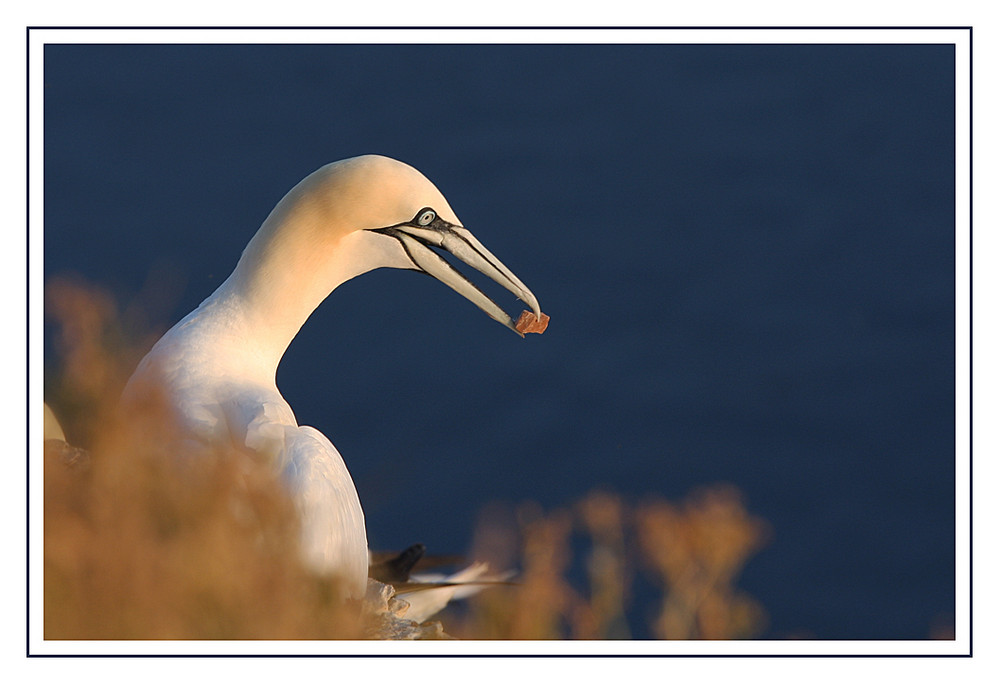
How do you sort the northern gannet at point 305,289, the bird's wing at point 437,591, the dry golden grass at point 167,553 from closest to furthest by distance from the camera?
the dry golden grass at point 167,553 → the northern gannet at point 305,289 → the bird's wing at point 437,591

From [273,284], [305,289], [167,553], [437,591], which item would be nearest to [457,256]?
[305,289]

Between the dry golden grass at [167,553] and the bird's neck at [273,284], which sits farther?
the bird's neck at [273,284]

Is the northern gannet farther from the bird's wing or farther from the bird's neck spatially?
the bird's wing

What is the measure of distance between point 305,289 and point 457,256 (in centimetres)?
67

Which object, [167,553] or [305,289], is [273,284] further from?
[167,553]

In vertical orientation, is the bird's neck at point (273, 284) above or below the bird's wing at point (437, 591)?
above

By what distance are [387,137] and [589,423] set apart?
3725mm

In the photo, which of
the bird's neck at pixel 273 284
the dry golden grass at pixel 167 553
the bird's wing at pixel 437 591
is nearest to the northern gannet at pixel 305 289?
the bird's neck at pixel 273 284

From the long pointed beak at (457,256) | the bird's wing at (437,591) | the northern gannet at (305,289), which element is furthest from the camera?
the long pointed beak at (457,256)

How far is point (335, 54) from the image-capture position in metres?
13.6

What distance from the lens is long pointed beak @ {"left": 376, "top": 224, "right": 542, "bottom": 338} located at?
16.9ft

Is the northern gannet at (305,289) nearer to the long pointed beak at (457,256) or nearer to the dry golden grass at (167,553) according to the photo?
the long pointed beak at (457,256)

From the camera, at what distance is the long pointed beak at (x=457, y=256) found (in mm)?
5137

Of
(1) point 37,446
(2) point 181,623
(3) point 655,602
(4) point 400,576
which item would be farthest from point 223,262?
(2) point 181,623
